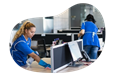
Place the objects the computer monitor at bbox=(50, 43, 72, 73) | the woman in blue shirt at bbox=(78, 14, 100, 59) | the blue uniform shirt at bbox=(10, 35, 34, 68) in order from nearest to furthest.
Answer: the computer monitor at bbox=(50, 43, 72, 73)
the blue uniform shirt at bbox=(10, 35, 34, 68)
the woman in blue shirt at bbox=(78, 14, 100, 59)

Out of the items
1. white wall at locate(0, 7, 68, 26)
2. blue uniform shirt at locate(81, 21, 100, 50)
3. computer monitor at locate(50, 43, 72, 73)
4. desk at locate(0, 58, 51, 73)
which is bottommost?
desk at locate(0, 58, 51, 73)

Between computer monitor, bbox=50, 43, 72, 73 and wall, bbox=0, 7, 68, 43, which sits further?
wall, bbox=0, 7, 68, 43

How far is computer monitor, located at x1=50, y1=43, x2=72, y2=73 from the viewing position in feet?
7.58

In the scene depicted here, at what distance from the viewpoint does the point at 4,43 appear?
2.86 m

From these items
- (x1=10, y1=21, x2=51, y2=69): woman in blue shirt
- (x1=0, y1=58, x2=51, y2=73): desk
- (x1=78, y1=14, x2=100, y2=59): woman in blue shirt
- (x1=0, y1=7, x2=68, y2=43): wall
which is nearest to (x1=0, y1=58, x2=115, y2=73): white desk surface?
(x1=0, y1=58, x2=51, y2=73): desk

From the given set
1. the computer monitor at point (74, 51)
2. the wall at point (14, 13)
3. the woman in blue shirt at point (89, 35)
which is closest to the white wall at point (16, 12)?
the wall at point (14, 13)

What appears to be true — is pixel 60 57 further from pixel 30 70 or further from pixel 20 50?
pixel 20 50

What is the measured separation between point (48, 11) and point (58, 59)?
2.68 feet

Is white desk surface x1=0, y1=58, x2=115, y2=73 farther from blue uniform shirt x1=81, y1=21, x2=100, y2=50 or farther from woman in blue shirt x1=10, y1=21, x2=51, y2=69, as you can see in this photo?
blue uniform shirt x1=81, y1=21, x2=100, y2=50

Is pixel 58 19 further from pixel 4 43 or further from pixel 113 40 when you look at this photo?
pixel 4 43

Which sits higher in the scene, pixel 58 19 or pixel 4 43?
pixel 58 19

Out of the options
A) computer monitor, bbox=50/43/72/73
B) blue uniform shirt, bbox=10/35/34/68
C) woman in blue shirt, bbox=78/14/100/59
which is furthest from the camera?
woman in blue shirt, bbox=78/14/100/59

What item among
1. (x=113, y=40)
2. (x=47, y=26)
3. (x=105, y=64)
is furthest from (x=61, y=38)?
(x=105, y=64)

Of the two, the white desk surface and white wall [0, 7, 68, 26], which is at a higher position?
white wall [0, 7, 68, 26]
